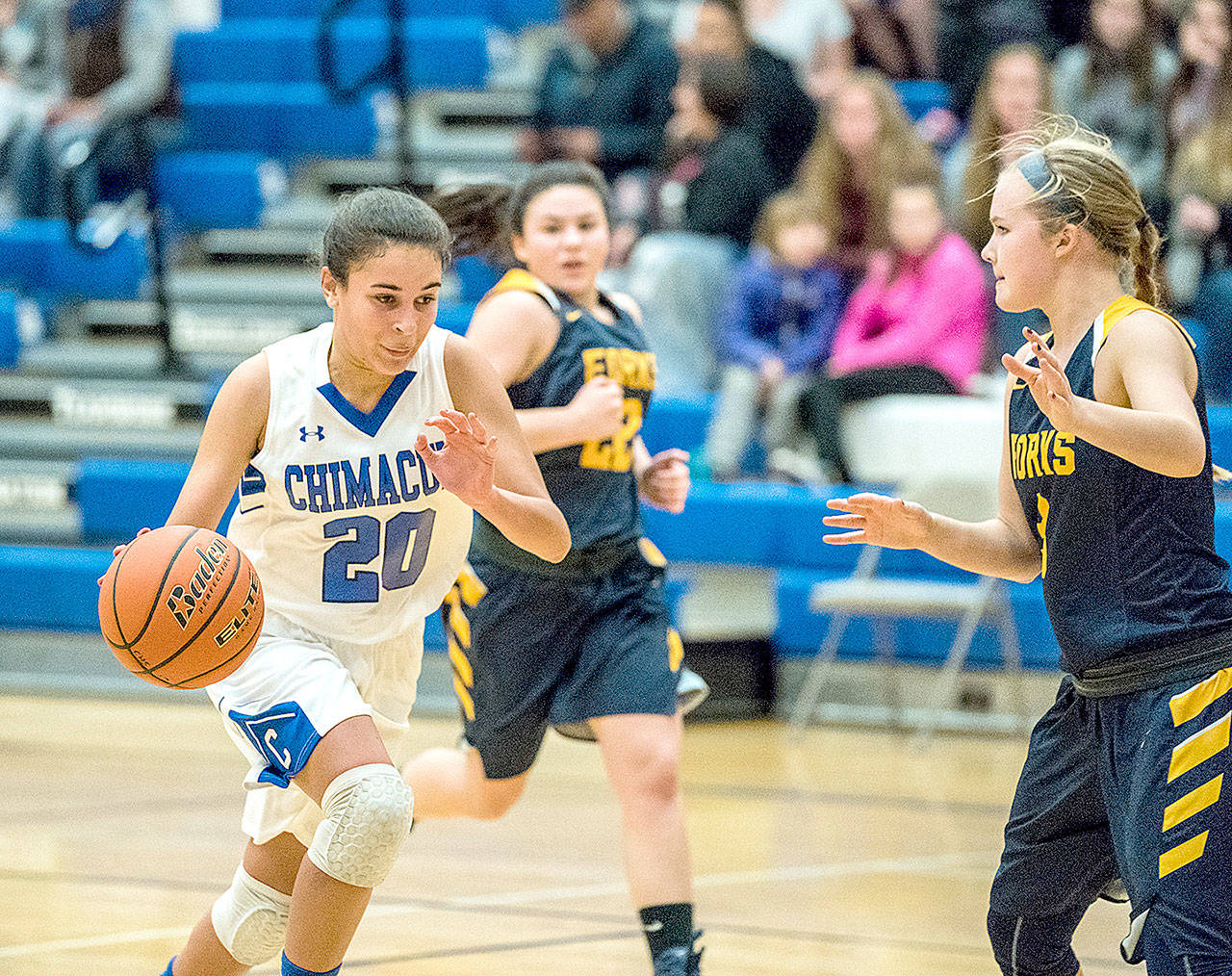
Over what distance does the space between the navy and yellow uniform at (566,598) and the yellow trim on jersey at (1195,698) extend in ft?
4.22

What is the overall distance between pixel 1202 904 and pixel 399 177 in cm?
668

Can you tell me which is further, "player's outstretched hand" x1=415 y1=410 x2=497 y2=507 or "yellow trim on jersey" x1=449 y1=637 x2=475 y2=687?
"yellow trim on jersey" x1=449 y1=637 x2=475 y2=687

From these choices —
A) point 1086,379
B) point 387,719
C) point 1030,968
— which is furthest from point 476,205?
point 1030,968

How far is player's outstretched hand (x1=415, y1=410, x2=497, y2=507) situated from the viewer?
2871mm

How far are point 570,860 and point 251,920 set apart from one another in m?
2.07

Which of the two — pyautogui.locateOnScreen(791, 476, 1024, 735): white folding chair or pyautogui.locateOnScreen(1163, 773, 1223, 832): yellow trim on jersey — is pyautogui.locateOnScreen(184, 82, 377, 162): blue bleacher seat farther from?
pyautogui.locateOnScreen(1163, 773, 1223, 832): yellow trim on jersey

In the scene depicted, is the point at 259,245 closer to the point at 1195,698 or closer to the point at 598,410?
the point at 598,410

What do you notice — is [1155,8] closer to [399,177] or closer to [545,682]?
[399,177]

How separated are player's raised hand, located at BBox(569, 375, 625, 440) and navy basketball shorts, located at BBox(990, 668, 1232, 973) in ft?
3.98

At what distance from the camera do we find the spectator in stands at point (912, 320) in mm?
7328

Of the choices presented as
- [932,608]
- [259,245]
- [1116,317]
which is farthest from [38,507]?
[1116,317]

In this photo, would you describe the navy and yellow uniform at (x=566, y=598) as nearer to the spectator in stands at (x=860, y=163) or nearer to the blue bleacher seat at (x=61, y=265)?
the spectator in stands at (x=860, y=163)

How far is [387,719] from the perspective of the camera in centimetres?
325

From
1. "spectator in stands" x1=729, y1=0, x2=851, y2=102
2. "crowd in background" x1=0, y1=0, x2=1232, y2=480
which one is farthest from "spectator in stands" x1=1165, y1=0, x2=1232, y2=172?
"spectator in stands" x1=729, y1=0, x2=851, y2=102
